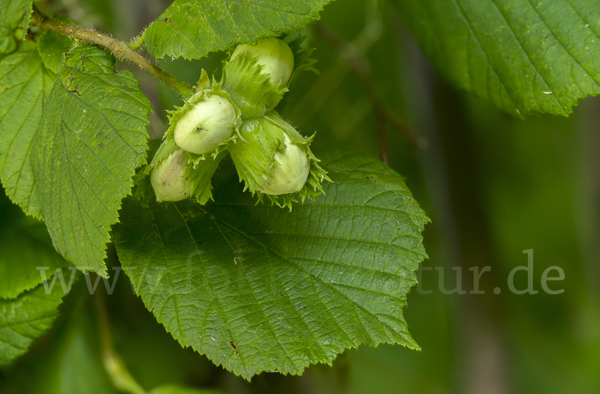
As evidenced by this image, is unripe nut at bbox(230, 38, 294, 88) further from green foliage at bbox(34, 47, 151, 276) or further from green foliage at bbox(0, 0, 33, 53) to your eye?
green foliage at bbox(0, 0, 33, 53)

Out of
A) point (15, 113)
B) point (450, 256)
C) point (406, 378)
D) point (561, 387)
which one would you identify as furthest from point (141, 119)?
point (561, 387)

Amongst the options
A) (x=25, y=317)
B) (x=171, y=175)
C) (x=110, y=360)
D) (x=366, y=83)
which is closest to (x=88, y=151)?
(x=171, y=175)

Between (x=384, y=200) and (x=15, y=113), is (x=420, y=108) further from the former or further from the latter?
(x=15, y=113)

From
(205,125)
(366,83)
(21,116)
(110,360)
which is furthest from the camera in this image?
(366,83)

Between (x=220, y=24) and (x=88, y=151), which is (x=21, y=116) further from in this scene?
(x=220, y=24)

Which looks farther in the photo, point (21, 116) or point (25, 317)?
point (25, 317)
